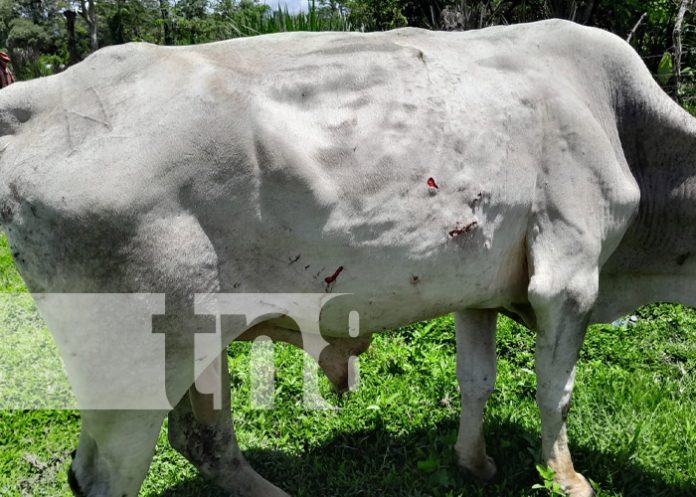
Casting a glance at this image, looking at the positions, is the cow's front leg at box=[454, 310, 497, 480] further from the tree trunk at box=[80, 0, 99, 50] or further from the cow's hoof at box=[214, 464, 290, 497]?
the tree trunk at box=[80, 0, 99, 50]

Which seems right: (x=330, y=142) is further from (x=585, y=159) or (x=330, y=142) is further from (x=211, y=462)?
(x=211, y=462)

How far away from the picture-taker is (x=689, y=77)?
10227 mm

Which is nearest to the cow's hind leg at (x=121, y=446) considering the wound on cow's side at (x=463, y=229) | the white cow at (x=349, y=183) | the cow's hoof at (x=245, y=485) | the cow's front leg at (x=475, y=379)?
the white cow at (x=349, y=183)

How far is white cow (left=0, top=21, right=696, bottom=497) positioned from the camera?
7.00ft

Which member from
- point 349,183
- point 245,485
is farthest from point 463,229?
point 245,485

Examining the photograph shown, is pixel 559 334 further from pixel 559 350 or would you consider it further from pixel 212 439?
pixel 212 439

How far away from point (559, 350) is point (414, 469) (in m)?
1.01

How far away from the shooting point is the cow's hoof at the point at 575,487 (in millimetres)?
3172

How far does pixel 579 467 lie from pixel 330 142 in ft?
7.21

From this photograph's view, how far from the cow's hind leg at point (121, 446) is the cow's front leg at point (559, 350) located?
4.96ft

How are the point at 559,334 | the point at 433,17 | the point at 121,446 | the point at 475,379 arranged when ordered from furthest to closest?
1. the point at 433,17
2. the point at 475,379
3. the point at 559,334
4. the point at 121,446

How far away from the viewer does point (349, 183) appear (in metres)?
2.37

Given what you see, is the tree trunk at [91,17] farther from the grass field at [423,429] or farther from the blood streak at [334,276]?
the blood streak at [334,276]

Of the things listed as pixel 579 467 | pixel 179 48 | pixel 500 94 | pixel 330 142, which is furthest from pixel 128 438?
pixel 579 467
